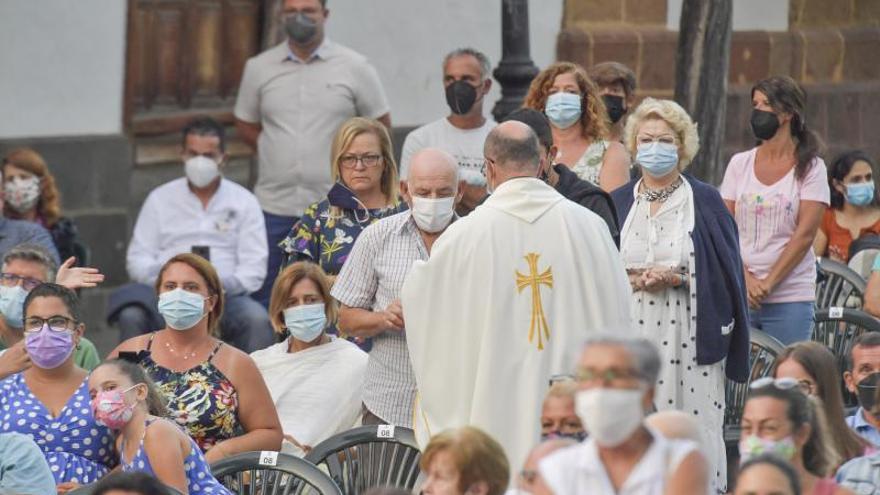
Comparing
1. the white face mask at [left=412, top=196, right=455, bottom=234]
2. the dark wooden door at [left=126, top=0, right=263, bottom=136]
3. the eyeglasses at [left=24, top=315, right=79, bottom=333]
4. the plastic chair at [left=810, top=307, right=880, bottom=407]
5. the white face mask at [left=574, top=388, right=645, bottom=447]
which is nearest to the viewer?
the white face mask at [left=574, top=388, right=645, bottom=447]

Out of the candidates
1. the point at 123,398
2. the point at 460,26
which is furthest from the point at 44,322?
the point at 460,26

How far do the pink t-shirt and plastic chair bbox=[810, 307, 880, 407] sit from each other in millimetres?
297

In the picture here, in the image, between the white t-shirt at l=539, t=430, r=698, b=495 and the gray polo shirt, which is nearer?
the white t-shirt at l=539, t=430, r=698, b=495

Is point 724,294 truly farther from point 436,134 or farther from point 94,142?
point 94,142

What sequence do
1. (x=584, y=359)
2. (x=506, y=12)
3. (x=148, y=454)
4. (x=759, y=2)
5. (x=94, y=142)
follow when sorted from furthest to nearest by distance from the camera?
(x=759, y=2), (x=94, y=142), (x=506, y=12), (x=148, y=454), (x=584, y=359)

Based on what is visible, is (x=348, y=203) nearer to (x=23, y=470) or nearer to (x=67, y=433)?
(x=67, y=433)

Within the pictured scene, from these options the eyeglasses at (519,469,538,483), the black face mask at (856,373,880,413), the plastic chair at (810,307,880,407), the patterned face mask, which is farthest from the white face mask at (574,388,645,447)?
the patterned face mask

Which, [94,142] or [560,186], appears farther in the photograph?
[94,142]

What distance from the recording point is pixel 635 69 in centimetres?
1738

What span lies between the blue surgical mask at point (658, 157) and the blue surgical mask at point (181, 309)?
1.82 meters

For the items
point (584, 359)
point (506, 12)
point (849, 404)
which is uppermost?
point (506, 12)

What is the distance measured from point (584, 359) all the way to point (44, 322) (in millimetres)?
3703

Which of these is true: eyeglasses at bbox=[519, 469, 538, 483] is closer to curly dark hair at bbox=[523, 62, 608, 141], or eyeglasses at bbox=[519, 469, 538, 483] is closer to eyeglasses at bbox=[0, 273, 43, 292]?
eyeglasses at bbox=[0, 273, 43, 292]

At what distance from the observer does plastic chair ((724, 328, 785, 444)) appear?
33.9 ft
